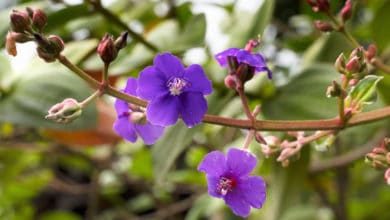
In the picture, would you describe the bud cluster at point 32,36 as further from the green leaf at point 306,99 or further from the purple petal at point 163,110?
the green leaf at point 306,99

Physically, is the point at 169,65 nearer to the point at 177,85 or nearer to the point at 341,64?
the point at 177,85

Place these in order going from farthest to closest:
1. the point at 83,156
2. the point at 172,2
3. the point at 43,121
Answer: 1. the point at 83,156
2. the point at 172,2
3. the point at 43,121

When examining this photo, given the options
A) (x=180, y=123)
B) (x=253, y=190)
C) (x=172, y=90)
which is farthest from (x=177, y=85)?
(x=180, y=123)

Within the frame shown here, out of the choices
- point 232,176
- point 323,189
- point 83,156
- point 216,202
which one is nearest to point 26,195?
point 83,156

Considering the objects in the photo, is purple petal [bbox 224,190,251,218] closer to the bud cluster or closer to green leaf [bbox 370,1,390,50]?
the bud cluster

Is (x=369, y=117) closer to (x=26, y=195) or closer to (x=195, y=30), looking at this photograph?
(x=195, y=30)

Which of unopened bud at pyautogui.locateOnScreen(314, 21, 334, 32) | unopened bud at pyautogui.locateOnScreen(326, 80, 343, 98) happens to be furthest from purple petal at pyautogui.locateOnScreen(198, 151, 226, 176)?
unopened bud at pyautogui.locateOnScreen(314, 21, 334, 32)
